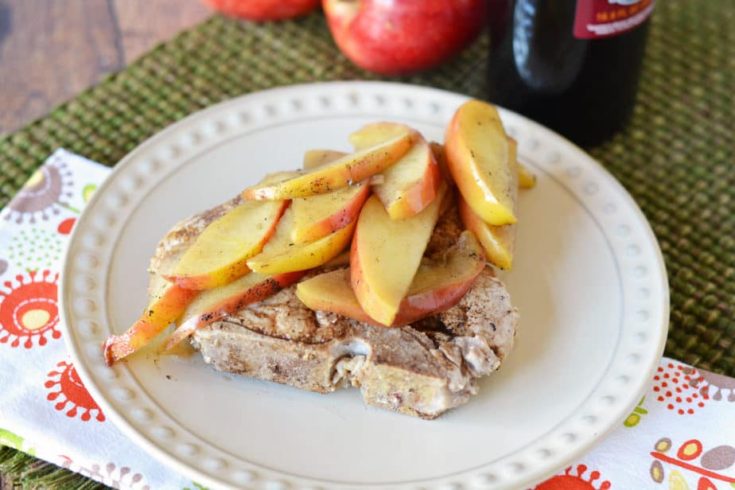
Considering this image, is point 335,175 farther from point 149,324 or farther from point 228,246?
point 149,324

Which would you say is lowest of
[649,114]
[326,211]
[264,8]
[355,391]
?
[649,114]

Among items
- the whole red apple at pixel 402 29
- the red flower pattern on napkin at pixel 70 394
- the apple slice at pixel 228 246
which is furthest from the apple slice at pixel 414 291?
the whole red apple at pixel 402 29

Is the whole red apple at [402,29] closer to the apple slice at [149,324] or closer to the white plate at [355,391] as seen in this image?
the white plate at [355,391]

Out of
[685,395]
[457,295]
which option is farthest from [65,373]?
[685,395]

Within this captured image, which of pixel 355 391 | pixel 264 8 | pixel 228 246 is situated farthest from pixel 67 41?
pixel 355 391

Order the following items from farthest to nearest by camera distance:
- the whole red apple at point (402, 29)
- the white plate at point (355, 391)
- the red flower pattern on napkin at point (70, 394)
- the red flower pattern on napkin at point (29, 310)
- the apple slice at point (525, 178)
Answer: the whole red apple at point (402, 29), the apple slice at point (525, 178), the red flower pattern on napkin at point (29, 310), the red flower pattern on napkin at point (70, 394), the white plate at point (355, 391)

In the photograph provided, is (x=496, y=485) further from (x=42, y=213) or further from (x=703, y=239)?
(x=42, y=213)

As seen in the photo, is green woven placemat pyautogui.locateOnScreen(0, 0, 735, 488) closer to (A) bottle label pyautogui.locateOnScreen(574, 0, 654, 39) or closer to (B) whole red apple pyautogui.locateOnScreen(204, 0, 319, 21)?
(B) whole red apple pyautogui.locateOnScreen(204, 0, 319, 21)
